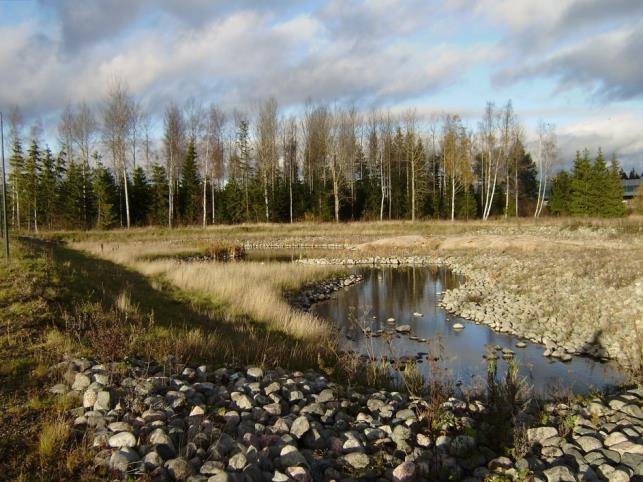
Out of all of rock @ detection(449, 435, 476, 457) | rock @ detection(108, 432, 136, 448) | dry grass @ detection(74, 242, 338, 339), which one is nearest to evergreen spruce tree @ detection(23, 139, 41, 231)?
dry grass @ detection(74, 242, 338, 339)

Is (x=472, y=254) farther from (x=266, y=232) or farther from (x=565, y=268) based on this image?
(x=266, y=232)

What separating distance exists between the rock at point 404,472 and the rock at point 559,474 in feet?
3.75

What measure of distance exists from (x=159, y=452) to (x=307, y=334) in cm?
608

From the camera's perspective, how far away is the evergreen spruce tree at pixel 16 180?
43.1m

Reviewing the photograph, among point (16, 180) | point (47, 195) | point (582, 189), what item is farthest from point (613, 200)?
point (16, 180)

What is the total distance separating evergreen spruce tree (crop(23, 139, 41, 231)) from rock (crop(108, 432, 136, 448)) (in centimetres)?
4514

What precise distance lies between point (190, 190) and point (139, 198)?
518 cm

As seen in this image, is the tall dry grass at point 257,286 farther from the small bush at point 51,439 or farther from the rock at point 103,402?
the small bush at point 51,439

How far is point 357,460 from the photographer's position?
408 centimetres

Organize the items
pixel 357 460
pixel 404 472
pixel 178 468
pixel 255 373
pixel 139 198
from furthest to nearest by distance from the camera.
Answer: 1. pixel 139 198
2. pixel 255 373
3. pixel 357 460
4. pixel 404 472
5. pixel 178 468

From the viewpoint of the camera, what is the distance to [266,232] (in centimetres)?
3959

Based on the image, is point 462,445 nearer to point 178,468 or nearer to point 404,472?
point 404,472

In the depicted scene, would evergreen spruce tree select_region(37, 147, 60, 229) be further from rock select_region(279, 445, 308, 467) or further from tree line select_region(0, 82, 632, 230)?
rock select_region(279, 445, 308, 467)

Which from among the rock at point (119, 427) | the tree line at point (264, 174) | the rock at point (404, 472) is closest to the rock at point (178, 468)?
the rock at point (119, 427)
